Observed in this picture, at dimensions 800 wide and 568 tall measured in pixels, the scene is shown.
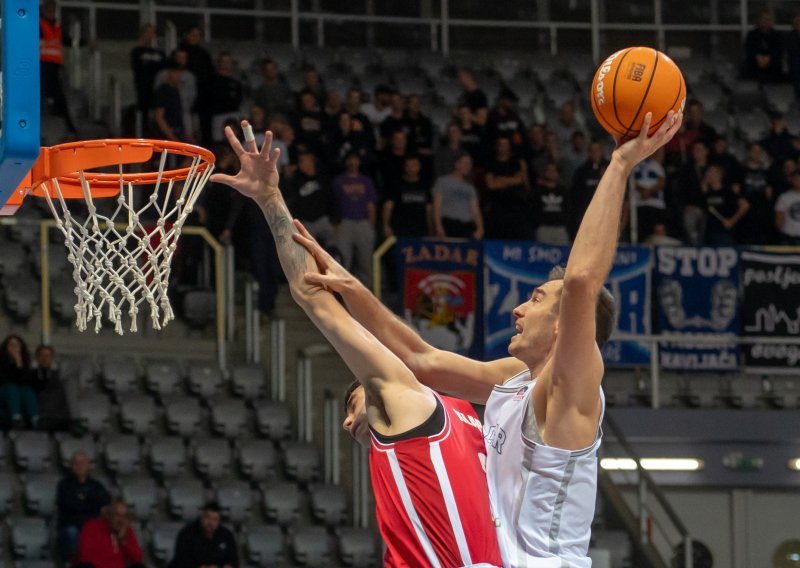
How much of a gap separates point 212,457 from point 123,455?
0.76 m

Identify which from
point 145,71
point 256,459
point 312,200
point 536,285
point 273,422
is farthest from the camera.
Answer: point 145,71

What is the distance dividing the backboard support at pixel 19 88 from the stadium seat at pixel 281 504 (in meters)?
8.00

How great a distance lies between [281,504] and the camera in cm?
1305

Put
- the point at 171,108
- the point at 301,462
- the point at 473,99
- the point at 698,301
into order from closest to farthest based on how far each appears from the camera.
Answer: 1. the point at 301,462
2. the point at 698,301
3. the point at 171,108
4. the point at 473,99

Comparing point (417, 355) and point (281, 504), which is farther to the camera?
point (281, 504)

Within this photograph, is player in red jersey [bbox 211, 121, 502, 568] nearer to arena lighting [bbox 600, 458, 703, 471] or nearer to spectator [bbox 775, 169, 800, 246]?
arena lighting [bbox 600, 458, 703, 471]

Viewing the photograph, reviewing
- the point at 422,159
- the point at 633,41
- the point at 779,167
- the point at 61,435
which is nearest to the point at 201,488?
Result: the point at 61,435

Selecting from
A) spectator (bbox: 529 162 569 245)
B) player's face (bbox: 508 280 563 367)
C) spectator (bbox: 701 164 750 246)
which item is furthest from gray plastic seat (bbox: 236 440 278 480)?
player's face (bbox: 508 280 563 367)

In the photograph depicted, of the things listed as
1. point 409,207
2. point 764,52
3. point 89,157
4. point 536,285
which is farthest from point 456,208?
point 89,157

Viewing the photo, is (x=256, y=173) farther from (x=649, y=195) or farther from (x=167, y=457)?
(x=649, y=195)

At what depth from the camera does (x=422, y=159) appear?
15.1 meters

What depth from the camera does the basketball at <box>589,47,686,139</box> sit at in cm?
495

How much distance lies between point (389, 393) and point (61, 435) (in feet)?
27.0

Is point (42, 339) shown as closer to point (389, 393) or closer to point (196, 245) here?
point (196, 245)
